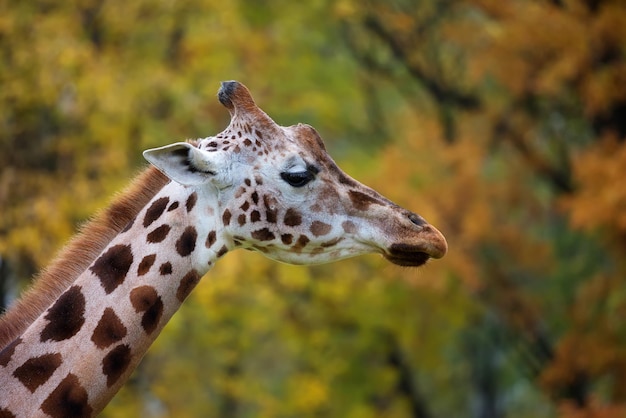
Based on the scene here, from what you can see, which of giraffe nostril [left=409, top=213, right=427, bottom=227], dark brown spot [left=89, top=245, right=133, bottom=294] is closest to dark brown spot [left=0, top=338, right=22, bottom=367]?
dark brown spot [left=89, top=245, right=133, bottom=294]

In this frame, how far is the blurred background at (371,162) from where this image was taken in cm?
1359

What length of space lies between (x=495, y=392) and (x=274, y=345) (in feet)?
16.4

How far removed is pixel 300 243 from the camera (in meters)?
6.00

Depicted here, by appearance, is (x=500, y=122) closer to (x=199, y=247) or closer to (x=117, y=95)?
(x=117, y=95)

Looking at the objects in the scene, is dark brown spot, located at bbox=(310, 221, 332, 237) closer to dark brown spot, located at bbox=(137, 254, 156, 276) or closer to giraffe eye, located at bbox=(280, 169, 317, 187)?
giraffe eye, located at bbox=(280, 169, 317, 187)

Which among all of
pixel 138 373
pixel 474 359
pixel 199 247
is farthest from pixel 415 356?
pixel 199 247

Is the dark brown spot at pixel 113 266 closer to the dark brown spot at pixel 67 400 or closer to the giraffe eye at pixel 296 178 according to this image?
the dark brown spot at pixel 67 400

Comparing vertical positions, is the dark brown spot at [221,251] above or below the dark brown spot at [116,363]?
above

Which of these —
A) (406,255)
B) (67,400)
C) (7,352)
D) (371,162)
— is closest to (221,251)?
(406,255)

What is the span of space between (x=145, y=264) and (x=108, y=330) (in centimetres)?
41

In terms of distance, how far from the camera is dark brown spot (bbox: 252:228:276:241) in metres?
5.92

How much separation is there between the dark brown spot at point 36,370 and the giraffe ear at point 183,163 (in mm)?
1151

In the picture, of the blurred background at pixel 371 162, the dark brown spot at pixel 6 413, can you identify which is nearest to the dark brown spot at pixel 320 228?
the dark brown spot at pixel 6 413

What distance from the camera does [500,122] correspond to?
1800cm
